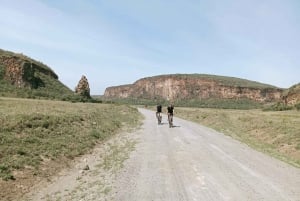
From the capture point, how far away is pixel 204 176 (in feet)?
43.1

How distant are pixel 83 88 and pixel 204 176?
7862 centimetres

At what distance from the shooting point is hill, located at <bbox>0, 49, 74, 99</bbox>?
68.9 metres

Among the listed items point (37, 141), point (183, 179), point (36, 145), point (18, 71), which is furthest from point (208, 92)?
point (183, 179)

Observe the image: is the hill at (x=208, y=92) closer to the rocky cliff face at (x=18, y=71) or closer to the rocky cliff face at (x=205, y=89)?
the rocky cliff face at (x=205, y=89)

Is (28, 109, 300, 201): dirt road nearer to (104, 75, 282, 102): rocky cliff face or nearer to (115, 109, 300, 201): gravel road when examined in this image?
(115, 109, 300, 201): gravel road

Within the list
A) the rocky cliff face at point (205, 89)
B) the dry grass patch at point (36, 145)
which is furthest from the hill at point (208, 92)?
the dry grass patch at point (36, 145)

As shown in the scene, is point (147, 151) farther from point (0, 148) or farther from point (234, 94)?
point (234, 94)

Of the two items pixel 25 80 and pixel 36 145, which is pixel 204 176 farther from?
pixel 25 80

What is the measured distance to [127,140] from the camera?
2359cm

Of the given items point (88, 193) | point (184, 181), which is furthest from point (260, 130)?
point (88, 193)

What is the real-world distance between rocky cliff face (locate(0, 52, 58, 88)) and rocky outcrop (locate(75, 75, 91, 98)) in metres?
10.7

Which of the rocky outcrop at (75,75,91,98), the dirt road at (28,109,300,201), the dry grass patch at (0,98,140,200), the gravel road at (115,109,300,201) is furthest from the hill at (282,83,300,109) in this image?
the dirt road at (28,109,300,201)

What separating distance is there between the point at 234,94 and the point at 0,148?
524ft

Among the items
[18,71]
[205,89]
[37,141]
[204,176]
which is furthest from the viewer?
[205,89]
